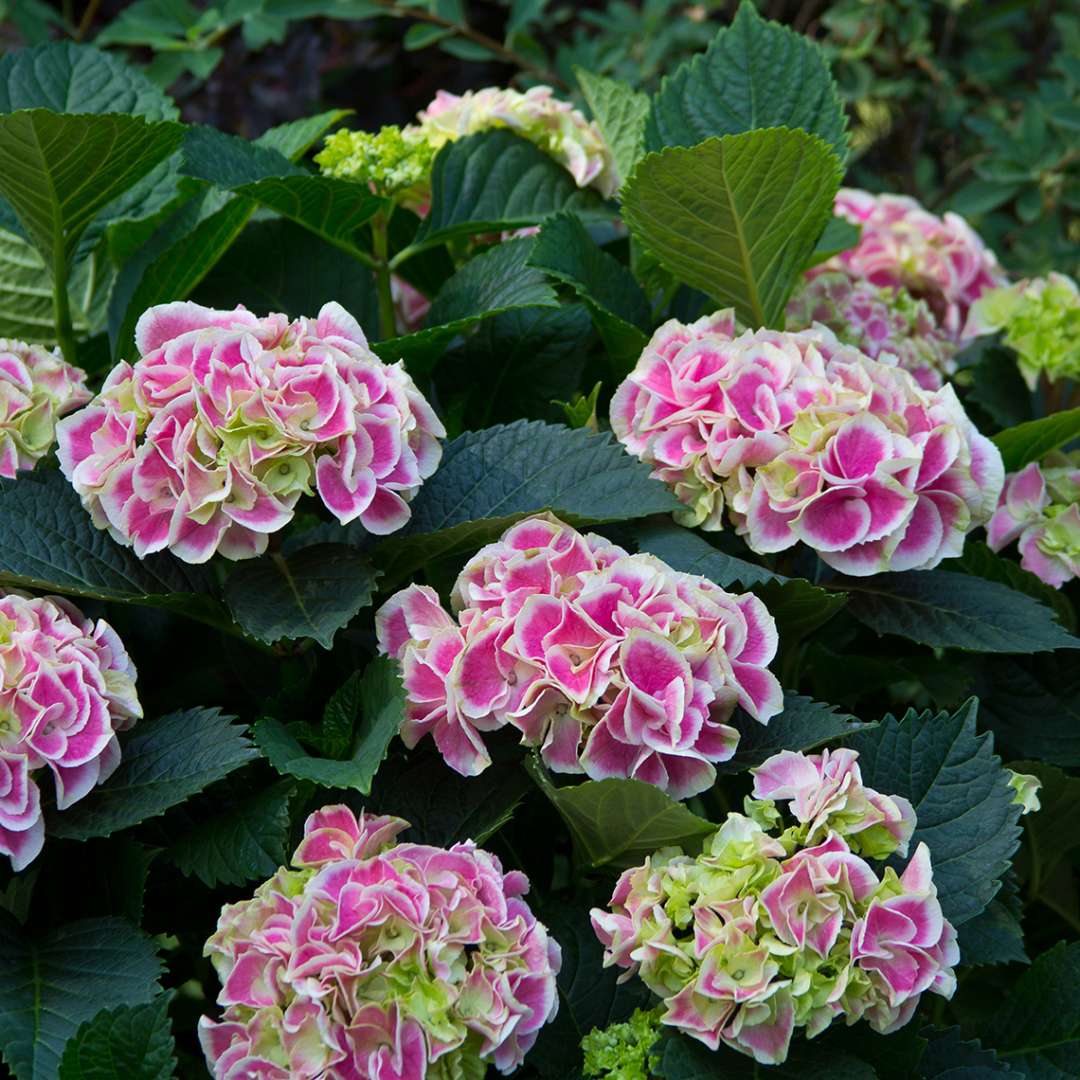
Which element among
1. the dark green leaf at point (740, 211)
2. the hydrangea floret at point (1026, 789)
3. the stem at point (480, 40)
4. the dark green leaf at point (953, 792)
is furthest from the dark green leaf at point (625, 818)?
the stem at point (480, 40)

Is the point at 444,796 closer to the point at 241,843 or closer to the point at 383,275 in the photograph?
the point at 241,843

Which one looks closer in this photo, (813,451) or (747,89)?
(813,451)

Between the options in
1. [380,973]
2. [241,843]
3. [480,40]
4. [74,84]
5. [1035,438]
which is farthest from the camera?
[480,40]

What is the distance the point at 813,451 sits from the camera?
3.32ft

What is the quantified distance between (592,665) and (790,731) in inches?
5.9

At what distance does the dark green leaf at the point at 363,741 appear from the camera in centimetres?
82

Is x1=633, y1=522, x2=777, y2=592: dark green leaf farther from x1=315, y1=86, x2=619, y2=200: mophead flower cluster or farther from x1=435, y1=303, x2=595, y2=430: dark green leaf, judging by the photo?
x1=315, y1=86, x2=619, y2=200: mophead flower cluster

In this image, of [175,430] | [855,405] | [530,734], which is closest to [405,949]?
[530,734]

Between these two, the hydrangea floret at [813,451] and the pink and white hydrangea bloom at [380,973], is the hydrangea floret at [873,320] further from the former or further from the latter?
the pink and white hydrangea bloom at [380,973]

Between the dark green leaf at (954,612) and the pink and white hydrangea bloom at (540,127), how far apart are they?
20.0 inches

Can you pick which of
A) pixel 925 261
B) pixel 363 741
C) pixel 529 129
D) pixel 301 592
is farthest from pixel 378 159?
pixel 925 261

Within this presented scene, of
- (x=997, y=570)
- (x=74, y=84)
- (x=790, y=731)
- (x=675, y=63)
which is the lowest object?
(x=675, y=63)

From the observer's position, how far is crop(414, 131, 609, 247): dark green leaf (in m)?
1.29

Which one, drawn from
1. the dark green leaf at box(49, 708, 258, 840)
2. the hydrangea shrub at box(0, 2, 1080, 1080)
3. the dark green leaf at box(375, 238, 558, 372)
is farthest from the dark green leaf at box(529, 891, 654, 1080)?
the dark green leaf at box(375, 238, 558, 372)
